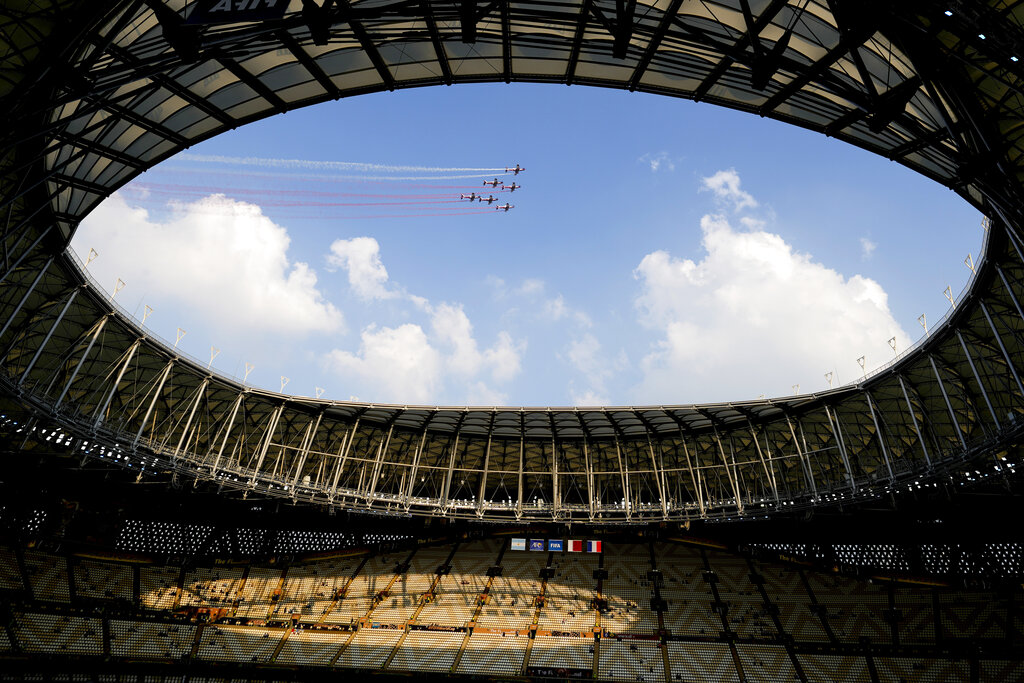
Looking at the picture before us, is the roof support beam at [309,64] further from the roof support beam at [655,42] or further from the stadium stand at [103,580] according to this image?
the stadium stand at [103,580]

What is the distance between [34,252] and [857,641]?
55219 millimetres

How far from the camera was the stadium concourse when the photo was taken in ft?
53.6

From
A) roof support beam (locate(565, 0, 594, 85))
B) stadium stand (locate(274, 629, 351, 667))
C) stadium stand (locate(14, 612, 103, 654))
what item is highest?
roof support beam (locate(565, 0, 594, 85))

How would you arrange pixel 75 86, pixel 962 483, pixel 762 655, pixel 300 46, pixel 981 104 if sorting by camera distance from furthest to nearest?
1. pixel 762 655
2. pixel 962 483
3. pixel 300 46
4. pixel 981 104
5. pixel 75 86

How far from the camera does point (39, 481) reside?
48.7m

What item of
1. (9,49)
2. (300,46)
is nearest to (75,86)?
(9,49)

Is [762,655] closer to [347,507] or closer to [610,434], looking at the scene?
[610,434]

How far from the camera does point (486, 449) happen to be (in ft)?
159

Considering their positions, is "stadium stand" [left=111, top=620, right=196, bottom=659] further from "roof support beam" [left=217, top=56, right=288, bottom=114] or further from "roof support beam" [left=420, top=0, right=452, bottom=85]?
"roof support beam" [left=420, top=0, right=452, bottom=85]

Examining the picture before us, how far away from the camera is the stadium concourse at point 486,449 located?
1633cm

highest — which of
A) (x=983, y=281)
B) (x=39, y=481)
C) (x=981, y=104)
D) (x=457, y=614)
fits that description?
(x=983, y=281)

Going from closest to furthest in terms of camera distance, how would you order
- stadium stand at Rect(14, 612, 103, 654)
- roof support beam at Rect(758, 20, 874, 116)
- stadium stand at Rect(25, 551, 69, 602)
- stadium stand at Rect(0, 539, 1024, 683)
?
roof support beam at Rect(758, 20, 874, 116)
stadium stand at Rect(14, 612, 103, 654)
stadium stand at Rect(0, 539, 1024, 683)
stadium stand at Rect(25, 551, 69, 602)

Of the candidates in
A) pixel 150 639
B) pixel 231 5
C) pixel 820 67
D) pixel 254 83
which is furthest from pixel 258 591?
pixel 820 67

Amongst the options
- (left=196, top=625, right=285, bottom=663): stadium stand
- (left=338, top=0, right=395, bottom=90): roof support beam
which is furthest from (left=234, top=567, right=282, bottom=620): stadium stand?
(left=338, top=0, right=395, bottom=90): roof support beam
